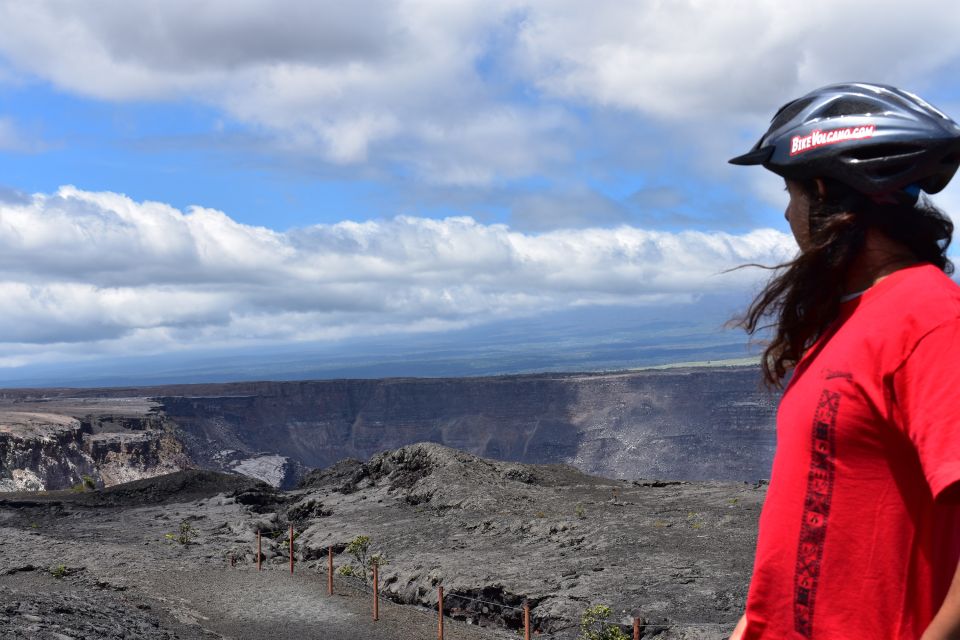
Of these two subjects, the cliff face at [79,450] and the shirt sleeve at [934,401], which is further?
the cliff face at [79,450]

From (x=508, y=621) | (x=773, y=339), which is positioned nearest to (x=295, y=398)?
(x=508, y=621)

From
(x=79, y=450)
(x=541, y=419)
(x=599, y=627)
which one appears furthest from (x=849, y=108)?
(x=541, y=419)

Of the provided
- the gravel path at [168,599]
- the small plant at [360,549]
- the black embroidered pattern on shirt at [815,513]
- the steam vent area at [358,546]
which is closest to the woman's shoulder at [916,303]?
the black embroidered pattern on shirt at [815,513]

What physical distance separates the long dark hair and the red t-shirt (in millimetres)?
102

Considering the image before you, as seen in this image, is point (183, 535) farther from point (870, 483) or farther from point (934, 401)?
point (934, 401)

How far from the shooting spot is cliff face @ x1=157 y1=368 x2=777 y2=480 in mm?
100375

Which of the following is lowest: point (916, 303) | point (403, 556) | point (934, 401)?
point (403, 556)

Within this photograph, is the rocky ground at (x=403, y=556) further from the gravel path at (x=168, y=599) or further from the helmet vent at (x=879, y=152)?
the helmet vent at (x=879, y=152)

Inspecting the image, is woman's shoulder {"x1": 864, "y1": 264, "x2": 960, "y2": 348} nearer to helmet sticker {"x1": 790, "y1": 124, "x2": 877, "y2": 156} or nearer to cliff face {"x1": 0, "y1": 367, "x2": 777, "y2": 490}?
helmet sticker {"x1": 790, "y1": 124, "x2": 877, "y2": 156}

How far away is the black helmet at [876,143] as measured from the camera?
1932mm

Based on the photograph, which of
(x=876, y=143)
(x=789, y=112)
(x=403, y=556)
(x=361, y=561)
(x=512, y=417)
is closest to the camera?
(x=876, y=143)

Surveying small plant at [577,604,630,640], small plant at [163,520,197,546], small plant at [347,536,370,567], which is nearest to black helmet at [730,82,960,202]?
small plant at [577,604,630,640]

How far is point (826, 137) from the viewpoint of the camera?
2.00 m

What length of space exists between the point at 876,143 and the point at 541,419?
10553 centimetres
